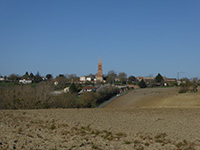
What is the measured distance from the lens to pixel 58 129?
16.2m

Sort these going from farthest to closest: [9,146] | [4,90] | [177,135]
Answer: [4,90] → [177,135] → [9,146]

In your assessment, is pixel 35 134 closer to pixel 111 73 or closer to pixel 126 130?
pixel 126 130

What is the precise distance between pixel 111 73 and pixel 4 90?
146 meters

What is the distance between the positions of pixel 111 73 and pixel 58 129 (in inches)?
6691

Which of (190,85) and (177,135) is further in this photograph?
(190,85)

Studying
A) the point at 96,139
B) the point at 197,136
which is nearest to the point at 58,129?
→ the point at 96,139

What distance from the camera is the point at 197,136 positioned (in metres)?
14.1

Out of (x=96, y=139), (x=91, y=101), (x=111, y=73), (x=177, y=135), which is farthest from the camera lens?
(x=111, y=73)

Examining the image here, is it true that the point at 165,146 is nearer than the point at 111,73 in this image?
Yes

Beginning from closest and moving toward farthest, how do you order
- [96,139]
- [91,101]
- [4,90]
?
[96,139] → [4,90] → [91,101]

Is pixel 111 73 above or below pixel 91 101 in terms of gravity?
above

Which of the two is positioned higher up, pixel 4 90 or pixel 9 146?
pixel 4 90

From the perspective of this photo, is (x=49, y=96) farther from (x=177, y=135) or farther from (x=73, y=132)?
(x=177, y=135)

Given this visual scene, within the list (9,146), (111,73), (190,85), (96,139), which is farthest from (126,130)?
(111,73)
